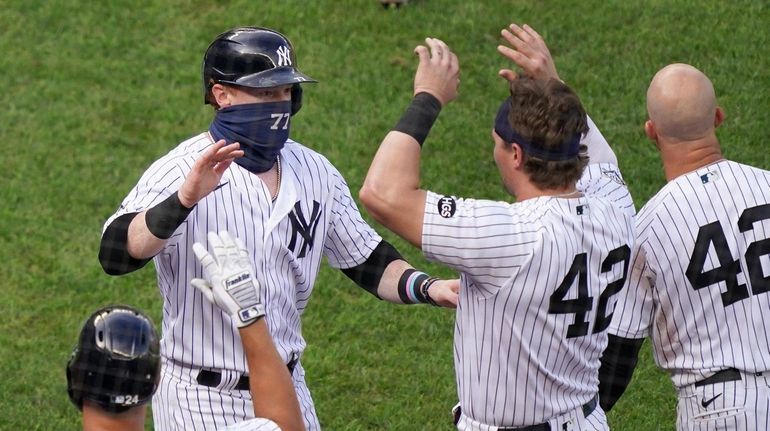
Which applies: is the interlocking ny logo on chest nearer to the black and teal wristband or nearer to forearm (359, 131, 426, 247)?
the black and teal wristband

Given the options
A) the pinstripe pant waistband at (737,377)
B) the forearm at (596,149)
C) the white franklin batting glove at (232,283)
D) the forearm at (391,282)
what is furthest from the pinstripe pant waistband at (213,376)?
the pinstripe pant waistband at (737,377)

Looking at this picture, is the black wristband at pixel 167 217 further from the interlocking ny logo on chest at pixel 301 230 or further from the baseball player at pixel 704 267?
the baseball player at pixel 704 267

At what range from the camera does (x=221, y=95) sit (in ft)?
15.7

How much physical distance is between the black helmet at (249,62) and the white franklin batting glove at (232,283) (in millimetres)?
1126

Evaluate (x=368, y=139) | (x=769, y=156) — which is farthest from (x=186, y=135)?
(x=769, y=156)

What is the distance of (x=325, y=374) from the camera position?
7320mm

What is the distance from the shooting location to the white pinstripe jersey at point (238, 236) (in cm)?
456

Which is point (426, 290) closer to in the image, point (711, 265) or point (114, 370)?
point (711, 265)

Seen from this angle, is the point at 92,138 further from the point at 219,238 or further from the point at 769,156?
the point at 219,238

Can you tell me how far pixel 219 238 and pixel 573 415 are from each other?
147 cm

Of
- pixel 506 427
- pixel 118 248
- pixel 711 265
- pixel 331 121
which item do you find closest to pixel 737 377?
pixel 711 265

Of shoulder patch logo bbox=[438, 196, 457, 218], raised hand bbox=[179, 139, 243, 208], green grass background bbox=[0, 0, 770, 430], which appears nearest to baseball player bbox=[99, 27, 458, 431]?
raised hand bbox=[179, 139, 243, 208]

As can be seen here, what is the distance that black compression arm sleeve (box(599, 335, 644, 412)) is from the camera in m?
4.97

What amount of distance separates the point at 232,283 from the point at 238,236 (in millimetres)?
966
